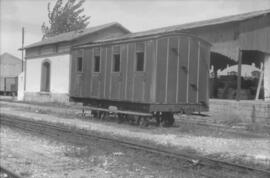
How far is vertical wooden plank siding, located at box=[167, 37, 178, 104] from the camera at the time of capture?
16.9 metres

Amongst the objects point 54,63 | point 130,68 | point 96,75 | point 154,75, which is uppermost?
point 54,63

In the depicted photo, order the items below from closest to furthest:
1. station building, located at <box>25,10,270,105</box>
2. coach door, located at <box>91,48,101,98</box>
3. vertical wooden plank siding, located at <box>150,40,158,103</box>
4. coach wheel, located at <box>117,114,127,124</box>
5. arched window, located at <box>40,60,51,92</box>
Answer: vertical wooden plank siding, located at <box>150,40,158,103</box>
coach wheel, located at <box>117,114,127,124</box>
coach door, located at <box>91,48,101,98</box>
station building, located at <box>25,10,270,105</box>
arched window, located at <box>40,60,51,92</box>

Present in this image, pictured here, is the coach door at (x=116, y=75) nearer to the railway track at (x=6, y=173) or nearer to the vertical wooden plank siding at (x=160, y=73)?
the vertical wooden plank siding at (x=160, y=73)

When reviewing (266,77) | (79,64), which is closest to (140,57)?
(79,64)

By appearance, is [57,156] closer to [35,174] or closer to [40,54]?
[35,174]

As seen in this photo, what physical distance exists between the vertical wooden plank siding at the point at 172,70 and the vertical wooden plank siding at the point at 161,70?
0.79 feet

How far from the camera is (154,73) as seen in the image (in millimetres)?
16484

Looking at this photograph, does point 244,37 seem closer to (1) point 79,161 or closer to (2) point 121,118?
(2) point 121,118

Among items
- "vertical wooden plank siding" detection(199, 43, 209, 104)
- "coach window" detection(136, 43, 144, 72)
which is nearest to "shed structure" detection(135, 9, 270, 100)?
"vertical wooden plank siding" detection(199, 43, 209, 104)

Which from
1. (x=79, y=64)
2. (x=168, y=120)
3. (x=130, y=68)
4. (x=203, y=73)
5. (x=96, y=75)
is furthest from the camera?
(x=79, y=64)

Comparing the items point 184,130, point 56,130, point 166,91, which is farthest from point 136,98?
point 56,130

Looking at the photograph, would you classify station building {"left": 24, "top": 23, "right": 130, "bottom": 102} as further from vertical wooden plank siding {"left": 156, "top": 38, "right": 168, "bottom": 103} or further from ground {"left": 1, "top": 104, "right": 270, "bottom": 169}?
ground {"left": 1, "top": 104, "right": 270, "bottom": 169}

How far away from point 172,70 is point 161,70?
1.81 feet

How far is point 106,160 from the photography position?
9961mm
